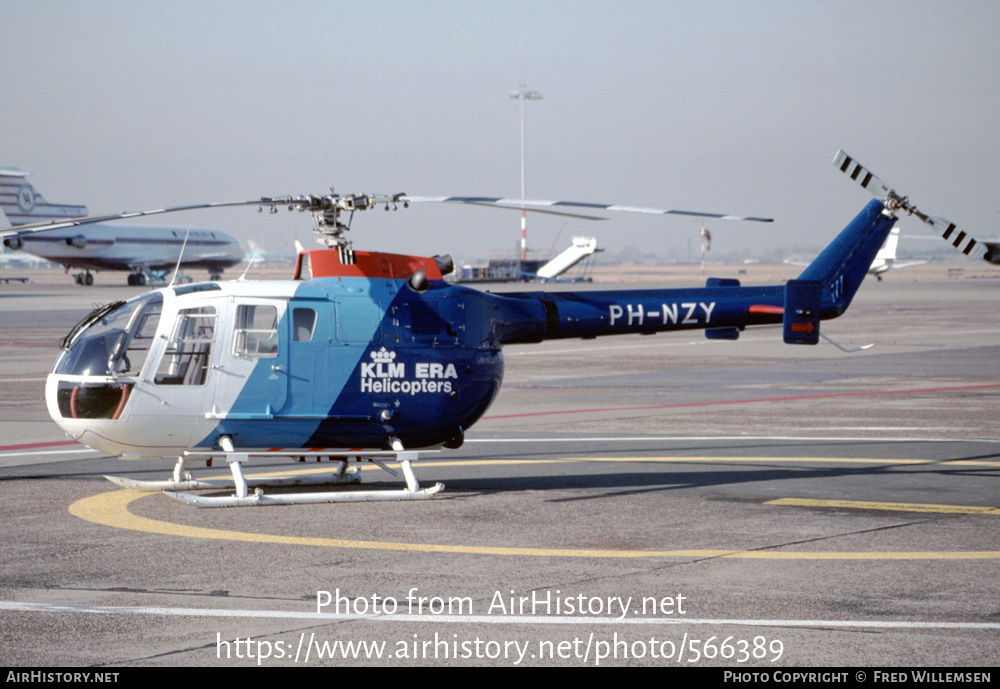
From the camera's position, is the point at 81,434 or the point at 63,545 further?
the point at 81,434

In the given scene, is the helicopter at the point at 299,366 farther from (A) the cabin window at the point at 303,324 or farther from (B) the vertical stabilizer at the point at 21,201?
(B) the vertical stabilizer at the point at 21,201

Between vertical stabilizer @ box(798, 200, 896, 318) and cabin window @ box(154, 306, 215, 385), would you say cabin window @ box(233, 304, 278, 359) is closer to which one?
cabin window @ box(154, 306, 215, 385)

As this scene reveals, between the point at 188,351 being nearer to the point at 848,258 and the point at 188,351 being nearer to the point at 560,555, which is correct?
the point at 560,555

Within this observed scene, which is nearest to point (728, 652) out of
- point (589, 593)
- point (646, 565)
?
point (589, 593)

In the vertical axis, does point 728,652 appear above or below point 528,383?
above

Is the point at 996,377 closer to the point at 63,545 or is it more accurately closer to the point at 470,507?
the point at 470,507

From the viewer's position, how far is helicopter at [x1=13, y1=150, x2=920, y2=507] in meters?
12.4

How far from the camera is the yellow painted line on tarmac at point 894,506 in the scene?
1210cm

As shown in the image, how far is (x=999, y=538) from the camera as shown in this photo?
35.2 ft

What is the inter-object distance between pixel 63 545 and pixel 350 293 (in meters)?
4.21

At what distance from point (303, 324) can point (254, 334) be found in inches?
21.7

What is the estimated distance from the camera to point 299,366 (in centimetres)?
1280

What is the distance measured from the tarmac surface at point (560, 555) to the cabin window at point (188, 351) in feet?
4.61

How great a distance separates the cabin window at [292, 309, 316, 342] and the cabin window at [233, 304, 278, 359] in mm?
209
